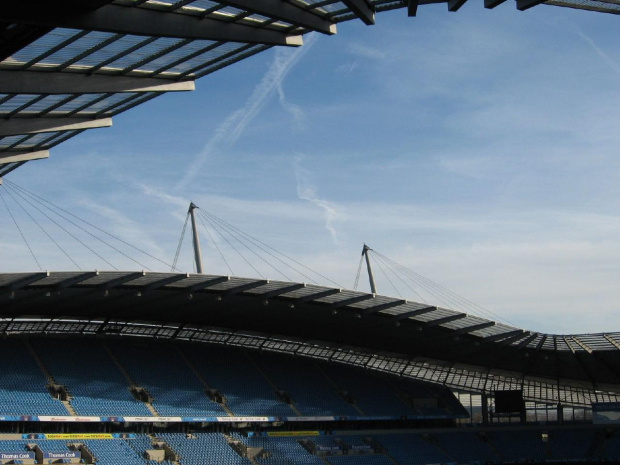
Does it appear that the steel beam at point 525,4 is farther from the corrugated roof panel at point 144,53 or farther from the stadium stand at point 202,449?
the stadium stand at point 202,449

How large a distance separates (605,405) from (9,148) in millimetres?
47958

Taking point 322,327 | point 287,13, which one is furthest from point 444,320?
point 287,13

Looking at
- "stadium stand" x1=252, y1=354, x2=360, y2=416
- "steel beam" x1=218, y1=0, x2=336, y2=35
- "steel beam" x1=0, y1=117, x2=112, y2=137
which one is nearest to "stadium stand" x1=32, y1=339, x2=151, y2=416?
"stadium stand" x1=252, y1=354, x2=360, y2=416

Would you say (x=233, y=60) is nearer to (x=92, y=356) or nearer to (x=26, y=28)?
(x=26, y=28)

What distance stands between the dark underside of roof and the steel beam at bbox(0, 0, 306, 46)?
70.3 feet

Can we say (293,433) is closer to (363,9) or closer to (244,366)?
(244,366)

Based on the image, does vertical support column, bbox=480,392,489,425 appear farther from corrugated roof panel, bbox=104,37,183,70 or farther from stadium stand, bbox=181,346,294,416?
corrugated roof panel, bbox=104,37,183,70

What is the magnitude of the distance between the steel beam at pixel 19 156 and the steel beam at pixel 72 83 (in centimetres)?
817

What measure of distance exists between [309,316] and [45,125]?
2870cm

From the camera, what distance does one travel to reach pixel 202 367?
190 feet

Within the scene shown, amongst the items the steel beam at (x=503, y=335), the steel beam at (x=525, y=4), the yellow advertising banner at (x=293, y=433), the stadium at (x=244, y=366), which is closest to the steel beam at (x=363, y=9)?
the stadium at (x=244, y=366)

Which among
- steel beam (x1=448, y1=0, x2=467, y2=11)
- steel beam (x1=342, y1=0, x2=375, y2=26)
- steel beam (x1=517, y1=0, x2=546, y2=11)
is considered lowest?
steel beam (x1=342, y1=0, x2=375, y2=26)

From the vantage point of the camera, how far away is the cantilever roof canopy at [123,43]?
16.5 meters

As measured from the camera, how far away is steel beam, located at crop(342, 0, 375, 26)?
20109 mm
